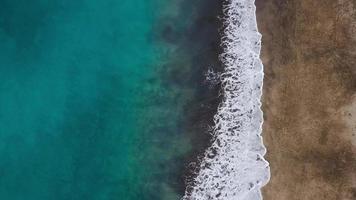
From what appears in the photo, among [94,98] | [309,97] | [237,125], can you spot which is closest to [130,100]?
[94,98]

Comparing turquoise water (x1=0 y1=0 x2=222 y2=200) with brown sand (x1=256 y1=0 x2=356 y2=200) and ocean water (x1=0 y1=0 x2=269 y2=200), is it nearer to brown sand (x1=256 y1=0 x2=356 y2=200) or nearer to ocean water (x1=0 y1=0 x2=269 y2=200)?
ocean water (x1=0 y1=0 x2=269 y2=200)

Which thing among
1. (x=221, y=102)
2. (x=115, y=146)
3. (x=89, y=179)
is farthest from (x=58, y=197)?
(x=221, y=102)

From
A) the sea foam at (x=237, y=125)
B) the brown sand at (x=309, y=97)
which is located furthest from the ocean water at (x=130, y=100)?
the brown sand at (x=309, y=97)

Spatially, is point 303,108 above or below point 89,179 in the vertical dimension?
above

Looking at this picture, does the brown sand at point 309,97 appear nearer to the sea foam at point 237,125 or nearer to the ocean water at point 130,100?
the sea foam at point 237,125

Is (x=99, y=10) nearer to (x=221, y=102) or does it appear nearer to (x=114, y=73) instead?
(x=114, y=73)

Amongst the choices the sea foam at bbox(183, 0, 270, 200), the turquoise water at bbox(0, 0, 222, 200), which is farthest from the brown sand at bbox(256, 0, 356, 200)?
the turquoise water at bbox(0, 0, 222, 200)
